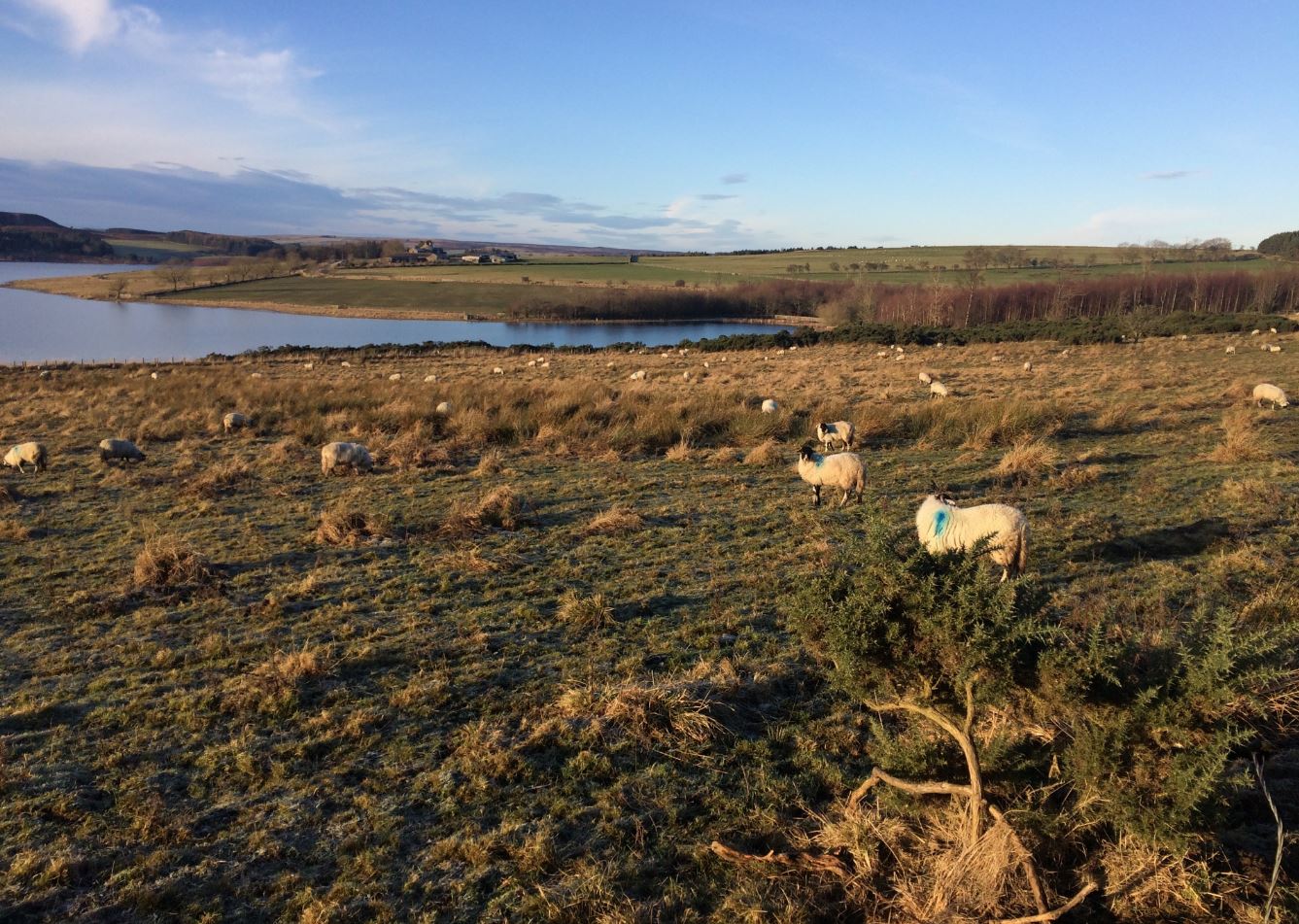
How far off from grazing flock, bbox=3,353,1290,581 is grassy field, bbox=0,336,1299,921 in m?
0.52

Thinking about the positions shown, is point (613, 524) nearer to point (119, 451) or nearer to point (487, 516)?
point (487, 516)

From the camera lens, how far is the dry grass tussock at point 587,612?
6770 millimetres

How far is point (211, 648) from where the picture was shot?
622 cm

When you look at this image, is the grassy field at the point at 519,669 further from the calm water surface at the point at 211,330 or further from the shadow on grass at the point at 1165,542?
the calm water surface at the point at 211,330

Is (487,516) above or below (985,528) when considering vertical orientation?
below

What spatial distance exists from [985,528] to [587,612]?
166 inches

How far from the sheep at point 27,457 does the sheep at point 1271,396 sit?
27829 mm

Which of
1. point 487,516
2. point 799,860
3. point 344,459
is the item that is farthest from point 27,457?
point 799,860

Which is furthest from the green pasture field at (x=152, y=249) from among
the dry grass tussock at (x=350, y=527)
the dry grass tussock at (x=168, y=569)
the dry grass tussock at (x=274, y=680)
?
the dry grass tussock at (x=274, y=680)

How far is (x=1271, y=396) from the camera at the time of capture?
17.2 metres

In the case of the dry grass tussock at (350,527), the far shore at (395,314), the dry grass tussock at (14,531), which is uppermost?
the far shore at (395,314)

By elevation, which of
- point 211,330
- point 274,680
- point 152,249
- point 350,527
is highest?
point 152,249

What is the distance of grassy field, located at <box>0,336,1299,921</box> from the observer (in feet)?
11.8

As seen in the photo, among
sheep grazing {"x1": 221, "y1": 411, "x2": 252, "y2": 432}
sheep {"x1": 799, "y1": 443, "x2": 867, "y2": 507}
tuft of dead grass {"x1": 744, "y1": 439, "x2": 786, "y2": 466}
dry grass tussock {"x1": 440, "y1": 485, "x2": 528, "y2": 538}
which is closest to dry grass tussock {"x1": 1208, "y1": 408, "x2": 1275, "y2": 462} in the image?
sheep {"x1": 799, "y1": 443, "x2": 867, "y2": 507}
